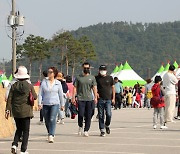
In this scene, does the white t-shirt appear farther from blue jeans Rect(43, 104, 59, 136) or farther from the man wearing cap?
blue jeans Rect(43, 104, 59, 136)

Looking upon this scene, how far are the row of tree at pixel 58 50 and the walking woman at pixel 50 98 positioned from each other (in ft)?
181

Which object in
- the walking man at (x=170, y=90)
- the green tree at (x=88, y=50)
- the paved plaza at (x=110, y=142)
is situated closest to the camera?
the paved plaza at (x=110, y=142)

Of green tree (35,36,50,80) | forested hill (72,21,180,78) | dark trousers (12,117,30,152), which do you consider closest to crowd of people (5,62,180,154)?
dark trousers (12,117,30,152)

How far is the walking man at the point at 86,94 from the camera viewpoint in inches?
635

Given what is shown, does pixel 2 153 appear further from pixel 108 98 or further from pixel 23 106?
pixel 108 98

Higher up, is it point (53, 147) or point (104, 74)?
point (104, 74)

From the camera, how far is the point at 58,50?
84250 mm

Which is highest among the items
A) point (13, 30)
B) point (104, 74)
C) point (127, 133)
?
point (13, 30)

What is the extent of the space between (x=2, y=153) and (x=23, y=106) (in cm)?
98

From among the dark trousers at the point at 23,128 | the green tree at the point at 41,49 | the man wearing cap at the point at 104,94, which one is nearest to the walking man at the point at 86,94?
the man wearing cap at the point at 104,94

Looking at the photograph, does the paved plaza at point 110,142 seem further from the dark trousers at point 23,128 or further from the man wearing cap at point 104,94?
the man wearing cap at point 104,94

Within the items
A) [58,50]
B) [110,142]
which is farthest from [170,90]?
[58,50]

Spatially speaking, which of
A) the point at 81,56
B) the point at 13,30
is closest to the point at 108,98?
the point at 13,30

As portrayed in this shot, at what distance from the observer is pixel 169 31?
192 metres
